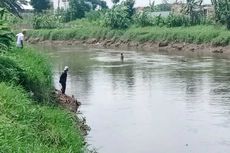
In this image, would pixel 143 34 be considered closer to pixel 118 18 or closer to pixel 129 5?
pixel 118 18

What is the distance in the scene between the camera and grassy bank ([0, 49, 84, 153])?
8039 millimetres

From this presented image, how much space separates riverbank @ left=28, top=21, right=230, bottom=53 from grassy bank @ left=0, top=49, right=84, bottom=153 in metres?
33.3

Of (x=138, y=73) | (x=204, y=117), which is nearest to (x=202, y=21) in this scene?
(x=138, y=73)

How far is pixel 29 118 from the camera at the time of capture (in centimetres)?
991

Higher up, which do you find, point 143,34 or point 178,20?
point 178,20

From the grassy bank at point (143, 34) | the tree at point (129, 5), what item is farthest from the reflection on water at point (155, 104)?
the tree at point (129, 5)

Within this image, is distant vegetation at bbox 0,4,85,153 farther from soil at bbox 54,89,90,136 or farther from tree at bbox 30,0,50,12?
tree at bbox 30,0,50,12

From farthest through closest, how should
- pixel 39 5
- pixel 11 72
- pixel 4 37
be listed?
pixel 39 5 → pixel 4 37 → pixel 11 72

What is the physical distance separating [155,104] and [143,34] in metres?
34.4

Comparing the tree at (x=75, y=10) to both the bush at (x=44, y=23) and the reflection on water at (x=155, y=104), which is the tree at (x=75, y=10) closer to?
the bush at (x=44, y=23)

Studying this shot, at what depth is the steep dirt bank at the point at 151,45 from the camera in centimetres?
4646

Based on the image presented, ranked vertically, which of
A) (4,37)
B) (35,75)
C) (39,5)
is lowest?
(35,75)

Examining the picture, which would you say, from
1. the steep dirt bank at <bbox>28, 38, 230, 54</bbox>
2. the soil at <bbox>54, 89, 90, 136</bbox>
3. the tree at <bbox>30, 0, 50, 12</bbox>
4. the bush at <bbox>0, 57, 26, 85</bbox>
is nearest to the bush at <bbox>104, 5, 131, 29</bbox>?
the steep dirt bank at <bbox>28, 38, 230, 54</bbox>

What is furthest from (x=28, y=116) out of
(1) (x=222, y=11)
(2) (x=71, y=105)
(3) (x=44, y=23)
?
(3) (x=44, y=23)
